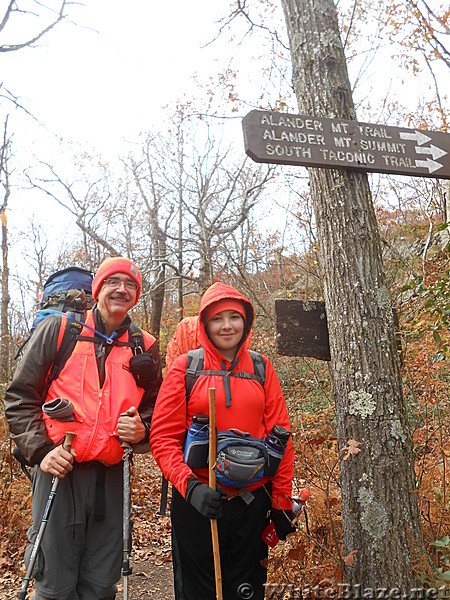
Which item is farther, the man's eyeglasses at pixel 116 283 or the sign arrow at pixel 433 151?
the sign arrow at pixel 433 151

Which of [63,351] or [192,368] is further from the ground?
[63,351]

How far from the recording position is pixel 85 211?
65.6ft

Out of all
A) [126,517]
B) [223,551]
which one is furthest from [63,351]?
[223,551]

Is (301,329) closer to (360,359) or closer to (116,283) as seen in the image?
(360,359)

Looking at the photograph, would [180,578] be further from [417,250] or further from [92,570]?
[417,250]

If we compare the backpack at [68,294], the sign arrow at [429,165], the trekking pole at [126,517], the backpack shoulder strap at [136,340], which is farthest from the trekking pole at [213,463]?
the sign arrow at [429,165]

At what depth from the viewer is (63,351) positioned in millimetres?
2729

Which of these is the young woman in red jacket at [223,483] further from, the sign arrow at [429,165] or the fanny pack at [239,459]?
the sign arrow at [429,165]

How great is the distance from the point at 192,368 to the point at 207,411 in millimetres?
279

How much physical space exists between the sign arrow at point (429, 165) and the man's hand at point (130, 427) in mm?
2547

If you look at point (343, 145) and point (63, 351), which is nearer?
point (63, 351)

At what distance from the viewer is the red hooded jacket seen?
8.55ft

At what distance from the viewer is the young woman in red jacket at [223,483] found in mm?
2568

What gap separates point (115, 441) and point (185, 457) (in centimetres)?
43
